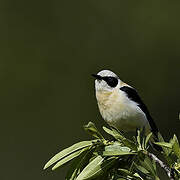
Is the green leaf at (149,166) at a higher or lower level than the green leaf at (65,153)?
lower

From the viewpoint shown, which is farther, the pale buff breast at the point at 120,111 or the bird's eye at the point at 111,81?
the bird's eye at the point at 111,81

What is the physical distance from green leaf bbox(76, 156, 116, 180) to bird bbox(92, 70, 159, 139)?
87 centimetres

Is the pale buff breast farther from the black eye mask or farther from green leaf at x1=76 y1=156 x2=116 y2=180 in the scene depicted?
green leaf at x1=76 y1=156 x2=116 y2=180

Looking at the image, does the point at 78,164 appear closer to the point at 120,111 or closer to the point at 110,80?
the point at 120,111

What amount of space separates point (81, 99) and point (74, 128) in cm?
29

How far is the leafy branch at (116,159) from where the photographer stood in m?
0.95

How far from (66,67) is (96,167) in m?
4.15

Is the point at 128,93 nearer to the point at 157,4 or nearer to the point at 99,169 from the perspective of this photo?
the point at 99,169

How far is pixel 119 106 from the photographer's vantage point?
6.15 feet

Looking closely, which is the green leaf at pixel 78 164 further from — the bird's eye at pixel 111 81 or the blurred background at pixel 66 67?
the blurred background at pixel 66 67

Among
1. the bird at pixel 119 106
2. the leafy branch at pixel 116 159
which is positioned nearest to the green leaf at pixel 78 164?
the leafy branch at pixel 116 159

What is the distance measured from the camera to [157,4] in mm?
4910

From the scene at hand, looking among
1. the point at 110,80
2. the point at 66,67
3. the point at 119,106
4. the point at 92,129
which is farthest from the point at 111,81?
the point at 66,67

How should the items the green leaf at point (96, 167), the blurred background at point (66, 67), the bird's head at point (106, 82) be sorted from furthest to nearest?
the blurred background at point (66, 67), the bird's head at point (106, 82), the green leaf at point (96, 167)
